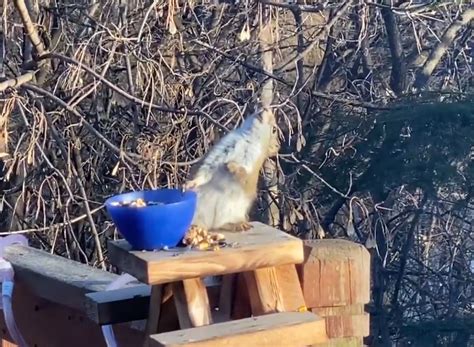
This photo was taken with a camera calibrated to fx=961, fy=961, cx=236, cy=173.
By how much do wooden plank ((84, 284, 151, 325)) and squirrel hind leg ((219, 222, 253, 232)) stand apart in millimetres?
232

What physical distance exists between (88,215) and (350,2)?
5.07 ft

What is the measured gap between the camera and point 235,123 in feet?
14.3

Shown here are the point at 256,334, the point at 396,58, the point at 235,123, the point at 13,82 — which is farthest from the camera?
the point at 396,58

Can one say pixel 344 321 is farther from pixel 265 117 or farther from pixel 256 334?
pixel 265 117

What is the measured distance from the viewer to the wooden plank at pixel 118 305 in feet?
6.64

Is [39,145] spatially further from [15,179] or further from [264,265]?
[264,265]

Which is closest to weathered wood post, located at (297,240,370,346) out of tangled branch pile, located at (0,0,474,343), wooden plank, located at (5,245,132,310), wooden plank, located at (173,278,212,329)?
wooden plank, located at (173,278,212,329)

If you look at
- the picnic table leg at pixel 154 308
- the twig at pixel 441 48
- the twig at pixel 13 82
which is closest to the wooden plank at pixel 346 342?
the picnic table leg at pixel 154 308

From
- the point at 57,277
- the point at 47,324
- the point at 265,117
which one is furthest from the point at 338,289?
the point at 265,117

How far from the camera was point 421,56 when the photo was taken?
19.8 feet

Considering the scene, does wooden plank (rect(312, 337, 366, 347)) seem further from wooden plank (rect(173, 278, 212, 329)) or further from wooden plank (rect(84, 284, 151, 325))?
wooden plank (rect(84, 284, 151, 325))

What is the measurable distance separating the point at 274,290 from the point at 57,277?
2.61ft

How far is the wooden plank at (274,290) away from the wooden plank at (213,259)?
44 millimetres

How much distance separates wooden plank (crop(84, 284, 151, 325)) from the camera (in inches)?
79.7
